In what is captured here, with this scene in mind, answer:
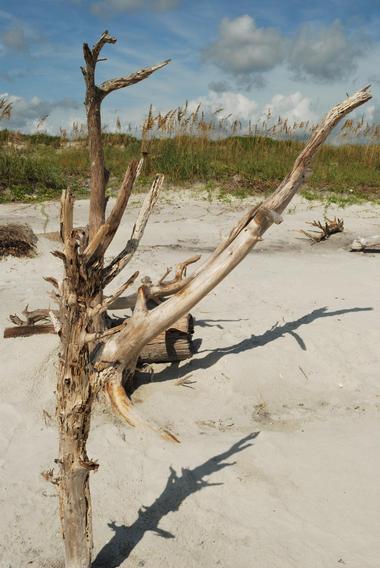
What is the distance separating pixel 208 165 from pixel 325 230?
12.2 feet

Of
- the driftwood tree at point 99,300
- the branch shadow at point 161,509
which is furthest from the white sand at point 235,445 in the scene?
the driftwood tree at point 99,300

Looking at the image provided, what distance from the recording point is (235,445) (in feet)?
12.5

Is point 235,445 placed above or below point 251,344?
below

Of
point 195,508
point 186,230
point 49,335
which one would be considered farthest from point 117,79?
point 186,230

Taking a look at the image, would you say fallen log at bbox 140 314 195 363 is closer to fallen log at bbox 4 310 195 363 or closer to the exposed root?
fallen log at bbox 4 310 195 363

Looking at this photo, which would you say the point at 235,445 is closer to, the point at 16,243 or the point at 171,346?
the point at 171,346

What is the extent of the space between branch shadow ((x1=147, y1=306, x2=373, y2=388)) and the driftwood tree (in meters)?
0.49

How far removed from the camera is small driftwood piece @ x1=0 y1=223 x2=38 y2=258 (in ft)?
24.1

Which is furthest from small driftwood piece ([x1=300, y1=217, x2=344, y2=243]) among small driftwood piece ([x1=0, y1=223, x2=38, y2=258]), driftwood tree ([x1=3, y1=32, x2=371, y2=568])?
driftwood tree ([x1=3, y1=32, x2=371, y2=568])

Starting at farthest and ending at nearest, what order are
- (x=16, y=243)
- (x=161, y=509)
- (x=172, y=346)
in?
(x=16, y=243), (x=172, y=346), (x=161, y=509)

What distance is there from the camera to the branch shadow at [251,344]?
4.66 m

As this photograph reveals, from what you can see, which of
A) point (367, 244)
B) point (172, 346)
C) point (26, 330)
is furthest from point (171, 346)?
point (367, 244)

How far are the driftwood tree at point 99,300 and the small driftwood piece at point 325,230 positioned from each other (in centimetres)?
426

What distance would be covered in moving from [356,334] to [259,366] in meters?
1.13
